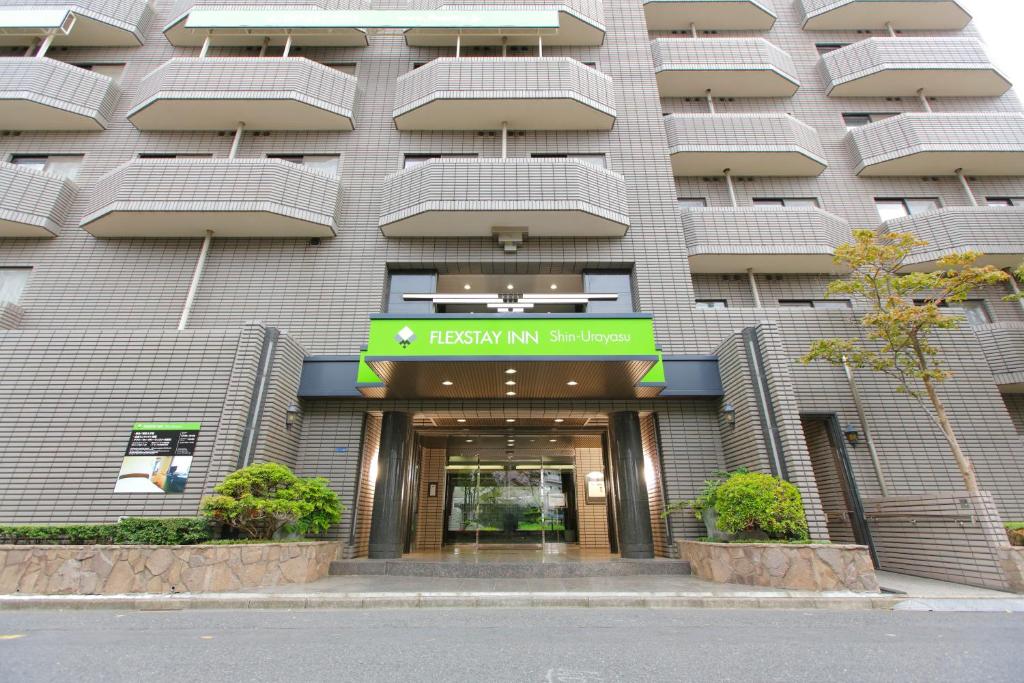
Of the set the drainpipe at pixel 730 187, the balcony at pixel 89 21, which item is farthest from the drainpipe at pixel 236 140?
the drainpipe at pixel 730 187

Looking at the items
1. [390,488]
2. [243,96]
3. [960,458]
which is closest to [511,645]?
[390,488]

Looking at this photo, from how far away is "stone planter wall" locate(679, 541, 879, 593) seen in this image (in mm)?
7328

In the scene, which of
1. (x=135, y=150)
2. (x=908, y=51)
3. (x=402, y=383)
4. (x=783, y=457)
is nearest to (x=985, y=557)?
(x=783, y=457)

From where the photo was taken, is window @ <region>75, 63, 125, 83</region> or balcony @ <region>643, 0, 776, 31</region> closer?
window @ <region>75, 63, 125, 83</region>

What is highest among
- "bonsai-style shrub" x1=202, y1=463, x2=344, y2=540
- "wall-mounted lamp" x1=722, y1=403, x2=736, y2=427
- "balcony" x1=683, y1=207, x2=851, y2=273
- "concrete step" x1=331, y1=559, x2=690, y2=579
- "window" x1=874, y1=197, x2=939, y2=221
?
"window" x1=874, y1=197, x2=939, y2=221

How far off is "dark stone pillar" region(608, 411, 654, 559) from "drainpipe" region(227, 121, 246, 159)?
1354 cm

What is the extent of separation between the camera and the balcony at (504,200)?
12578 mm

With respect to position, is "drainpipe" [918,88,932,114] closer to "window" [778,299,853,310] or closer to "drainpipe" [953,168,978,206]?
"drainpipe" [953,168,978,206]

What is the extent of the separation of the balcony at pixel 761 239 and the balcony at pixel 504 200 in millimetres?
2496

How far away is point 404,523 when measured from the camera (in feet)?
38.2

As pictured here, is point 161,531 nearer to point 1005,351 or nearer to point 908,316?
point 908,316

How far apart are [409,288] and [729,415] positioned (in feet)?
28.7

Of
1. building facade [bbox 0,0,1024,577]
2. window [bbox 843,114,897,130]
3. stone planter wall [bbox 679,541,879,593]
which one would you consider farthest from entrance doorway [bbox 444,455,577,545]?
window [bbox 843,114,897,130]

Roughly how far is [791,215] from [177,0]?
22.3m
